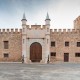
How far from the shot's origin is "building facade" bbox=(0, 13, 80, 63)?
3916 cm

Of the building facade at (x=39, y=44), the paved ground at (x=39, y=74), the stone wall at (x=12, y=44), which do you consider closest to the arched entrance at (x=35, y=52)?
the building facade at (x=39, y=44)

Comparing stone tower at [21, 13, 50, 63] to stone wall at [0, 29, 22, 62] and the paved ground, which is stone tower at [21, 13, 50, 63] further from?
the paved ground

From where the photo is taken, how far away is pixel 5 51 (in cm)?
4012

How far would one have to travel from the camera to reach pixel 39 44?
1559 inches

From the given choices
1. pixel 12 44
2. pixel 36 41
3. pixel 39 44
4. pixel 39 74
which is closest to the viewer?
pixel 39 74

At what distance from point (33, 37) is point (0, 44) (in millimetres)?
6577

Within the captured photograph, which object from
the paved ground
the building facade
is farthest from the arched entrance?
the paved ground

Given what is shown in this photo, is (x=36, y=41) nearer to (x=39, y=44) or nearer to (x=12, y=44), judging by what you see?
(x=39, y=44)

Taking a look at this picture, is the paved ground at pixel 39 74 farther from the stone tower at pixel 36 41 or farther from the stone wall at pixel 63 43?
the stone wall at pixel 63 43

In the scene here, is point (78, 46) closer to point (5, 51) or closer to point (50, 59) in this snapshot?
point (50, 59)

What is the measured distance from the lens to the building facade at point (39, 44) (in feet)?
128

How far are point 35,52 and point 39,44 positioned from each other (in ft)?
5.56

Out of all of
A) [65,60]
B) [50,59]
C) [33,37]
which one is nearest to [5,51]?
[33,37]

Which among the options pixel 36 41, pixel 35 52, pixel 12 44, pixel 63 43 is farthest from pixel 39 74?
pixel 12 44
